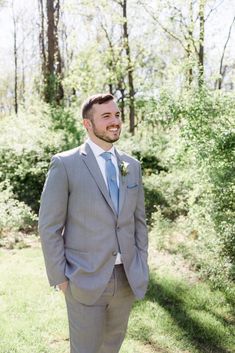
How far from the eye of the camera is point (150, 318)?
535cm

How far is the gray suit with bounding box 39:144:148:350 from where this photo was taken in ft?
9.67

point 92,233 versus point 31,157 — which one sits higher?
point 92,233

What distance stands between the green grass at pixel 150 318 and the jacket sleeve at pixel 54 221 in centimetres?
188

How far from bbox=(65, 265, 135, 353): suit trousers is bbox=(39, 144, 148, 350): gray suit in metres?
0.07

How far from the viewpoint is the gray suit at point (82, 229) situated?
116 inches

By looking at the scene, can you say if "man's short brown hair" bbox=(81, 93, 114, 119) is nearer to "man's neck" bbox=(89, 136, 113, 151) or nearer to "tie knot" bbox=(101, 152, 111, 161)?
"man's neck" bbox=(89, 136, 113, 151)

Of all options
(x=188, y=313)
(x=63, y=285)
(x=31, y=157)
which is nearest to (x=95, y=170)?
(x=63, y=285)

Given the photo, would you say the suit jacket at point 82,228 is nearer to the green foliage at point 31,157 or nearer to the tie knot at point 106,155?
the tie knot at point 106,155

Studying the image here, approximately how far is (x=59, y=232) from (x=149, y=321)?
9.11 feet

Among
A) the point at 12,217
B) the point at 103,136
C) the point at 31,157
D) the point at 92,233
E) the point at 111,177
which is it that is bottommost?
the point at 12,217

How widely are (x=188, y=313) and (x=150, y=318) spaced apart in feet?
1.73

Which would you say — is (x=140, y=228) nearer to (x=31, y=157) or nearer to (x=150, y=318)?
(x=150, y=318)

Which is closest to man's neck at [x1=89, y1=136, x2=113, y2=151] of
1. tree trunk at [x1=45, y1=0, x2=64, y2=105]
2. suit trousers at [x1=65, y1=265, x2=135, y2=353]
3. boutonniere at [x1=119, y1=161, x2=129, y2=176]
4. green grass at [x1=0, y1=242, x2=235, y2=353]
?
boutonniere at [x1=119, y1=161, x2=129, y2=176]

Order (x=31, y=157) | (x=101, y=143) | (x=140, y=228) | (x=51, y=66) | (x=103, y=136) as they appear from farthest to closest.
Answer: (x=51, y=66) → (x=31, y=157) → (x=140, y=228) → (x=101, y=143) → (x=103, y=136)
